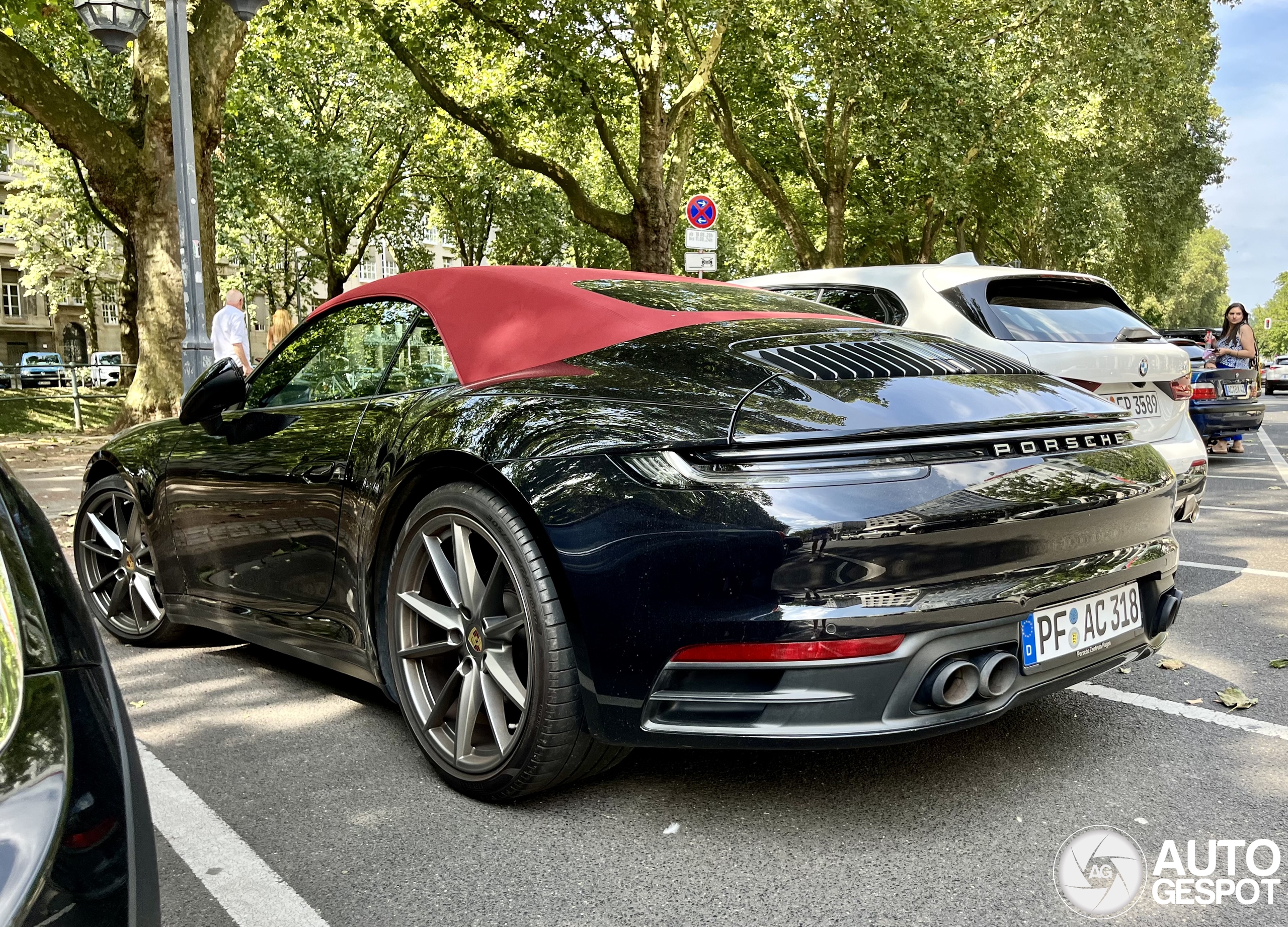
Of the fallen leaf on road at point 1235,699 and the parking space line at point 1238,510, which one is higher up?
the parking space line at point 1238,510

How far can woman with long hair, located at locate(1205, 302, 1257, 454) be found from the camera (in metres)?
13.4

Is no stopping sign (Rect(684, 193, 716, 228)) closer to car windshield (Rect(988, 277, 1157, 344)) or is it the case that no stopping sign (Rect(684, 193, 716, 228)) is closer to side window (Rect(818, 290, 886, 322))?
side window (Rect(818, 290, 886, 322))

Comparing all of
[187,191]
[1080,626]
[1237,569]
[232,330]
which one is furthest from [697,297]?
[232,330]

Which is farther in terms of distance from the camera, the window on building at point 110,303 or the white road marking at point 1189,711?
the window on building at point 110,303

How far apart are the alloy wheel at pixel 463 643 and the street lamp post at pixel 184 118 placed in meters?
5.96

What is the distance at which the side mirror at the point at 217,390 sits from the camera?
3674mm

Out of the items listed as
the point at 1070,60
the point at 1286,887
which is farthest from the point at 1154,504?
the point at 1070,60

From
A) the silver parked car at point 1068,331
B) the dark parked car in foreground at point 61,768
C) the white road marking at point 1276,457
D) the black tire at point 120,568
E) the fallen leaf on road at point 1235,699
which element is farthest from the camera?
the white road marking at point 1276,457

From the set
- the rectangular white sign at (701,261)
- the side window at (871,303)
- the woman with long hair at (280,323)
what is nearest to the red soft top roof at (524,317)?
the side window at (871,303)

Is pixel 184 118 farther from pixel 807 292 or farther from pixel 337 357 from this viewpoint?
pixel 337 357

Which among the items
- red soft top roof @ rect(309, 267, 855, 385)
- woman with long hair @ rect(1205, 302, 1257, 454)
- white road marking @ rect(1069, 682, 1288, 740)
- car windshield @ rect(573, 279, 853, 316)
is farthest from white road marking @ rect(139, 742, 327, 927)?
woman with long hair @ rect(1205, 302, 1257, 454)

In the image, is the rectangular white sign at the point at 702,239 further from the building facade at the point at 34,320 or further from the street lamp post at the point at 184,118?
the building facade at the point at 34,320

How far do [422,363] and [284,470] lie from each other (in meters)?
0.55

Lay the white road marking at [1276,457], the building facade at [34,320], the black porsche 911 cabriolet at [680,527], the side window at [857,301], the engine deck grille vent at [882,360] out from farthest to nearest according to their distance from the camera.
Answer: the building facade at [34,320], the white road marking at [1276,457], the side window at [857,301], the engine deck grille vent at [882,360], the black porsche 911 cabriolet at [680,527]
